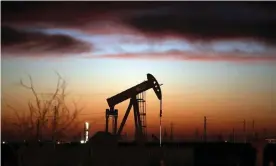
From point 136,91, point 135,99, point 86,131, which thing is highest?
point 136,91

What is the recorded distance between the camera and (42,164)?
34.7 ft

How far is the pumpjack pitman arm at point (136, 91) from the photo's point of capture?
13070 mm

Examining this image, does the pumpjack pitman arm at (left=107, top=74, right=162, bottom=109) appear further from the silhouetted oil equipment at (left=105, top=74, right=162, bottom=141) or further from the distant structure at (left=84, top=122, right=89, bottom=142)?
the distant structure at (left=84, top=122, right=89, bottom=142)

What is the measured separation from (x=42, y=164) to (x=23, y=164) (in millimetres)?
671

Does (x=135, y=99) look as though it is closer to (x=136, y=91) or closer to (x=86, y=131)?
(x=136, y=91)

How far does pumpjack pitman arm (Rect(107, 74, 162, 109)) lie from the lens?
515 inches

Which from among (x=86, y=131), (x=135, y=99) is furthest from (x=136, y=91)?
(x=86, y=131)

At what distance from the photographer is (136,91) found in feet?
44.4

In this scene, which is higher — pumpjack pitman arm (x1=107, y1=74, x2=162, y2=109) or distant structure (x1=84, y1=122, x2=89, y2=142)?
pumpjack pitman arm (x1=107, y1=74, x2=162, y2=109)

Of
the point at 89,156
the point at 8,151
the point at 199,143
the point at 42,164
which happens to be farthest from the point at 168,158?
the point at 199,143

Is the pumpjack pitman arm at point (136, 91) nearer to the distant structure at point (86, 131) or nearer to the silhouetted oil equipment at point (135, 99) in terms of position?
the silhouetted oil equipment at point (135, 99)

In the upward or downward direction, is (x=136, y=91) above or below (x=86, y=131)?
above

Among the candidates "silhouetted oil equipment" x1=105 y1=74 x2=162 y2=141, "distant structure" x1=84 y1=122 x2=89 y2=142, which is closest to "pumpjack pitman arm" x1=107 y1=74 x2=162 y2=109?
"silhouetted oil equipment" x1=105 y1=74 x2=162 y2=141

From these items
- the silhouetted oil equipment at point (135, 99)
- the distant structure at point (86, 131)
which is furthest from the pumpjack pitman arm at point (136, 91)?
the distant structure at point (86, 131)
